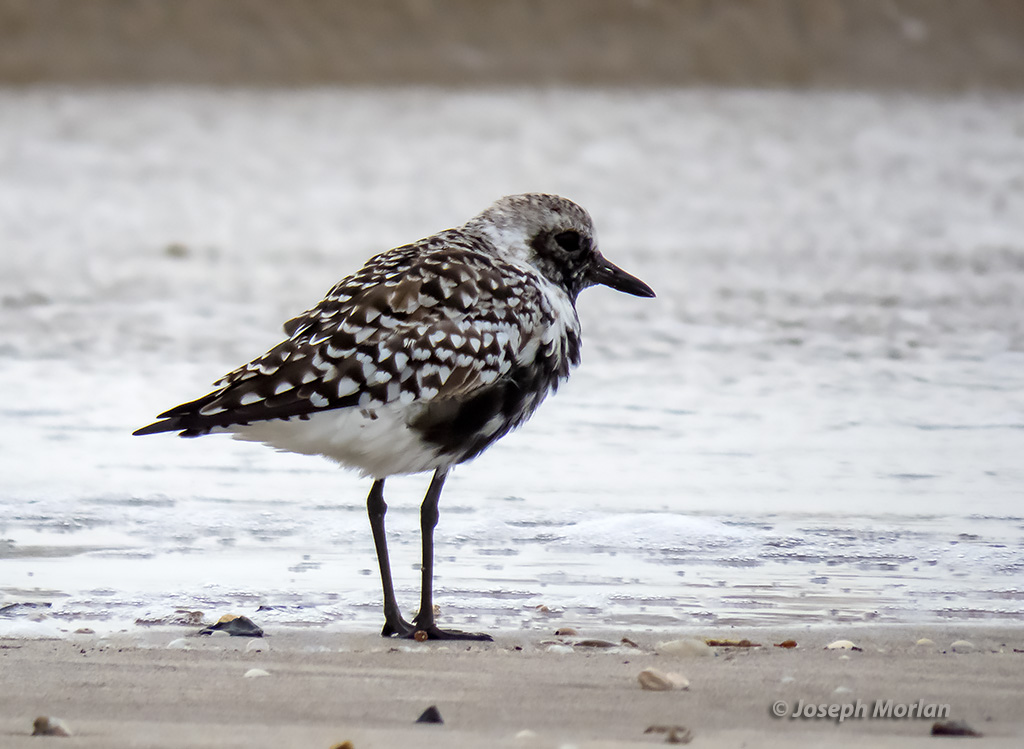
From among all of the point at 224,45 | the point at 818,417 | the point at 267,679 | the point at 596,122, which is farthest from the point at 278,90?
the point at 267,679

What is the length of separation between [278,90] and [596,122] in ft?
24.1

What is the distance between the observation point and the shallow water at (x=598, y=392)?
187 inches

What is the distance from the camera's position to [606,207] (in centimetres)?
1489

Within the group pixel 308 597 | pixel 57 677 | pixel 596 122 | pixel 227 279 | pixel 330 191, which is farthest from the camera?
pixel 596 122

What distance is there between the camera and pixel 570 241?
5.02 metres

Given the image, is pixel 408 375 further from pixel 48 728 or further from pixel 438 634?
pixel 48 728

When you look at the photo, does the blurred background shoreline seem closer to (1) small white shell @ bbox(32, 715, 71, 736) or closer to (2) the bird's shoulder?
(2) the bird's shoulder

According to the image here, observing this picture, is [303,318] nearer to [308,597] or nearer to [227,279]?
[308,597]

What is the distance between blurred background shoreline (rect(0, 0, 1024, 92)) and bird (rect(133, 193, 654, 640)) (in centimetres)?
2189

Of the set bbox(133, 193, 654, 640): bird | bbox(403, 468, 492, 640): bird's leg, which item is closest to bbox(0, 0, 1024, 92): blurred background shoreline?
bbox(133, 193, 654, 640): bird

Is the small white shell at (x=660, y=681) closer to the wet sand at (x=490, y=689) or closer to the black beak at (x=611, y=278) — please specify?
the wet sand at (x=490, y=689)

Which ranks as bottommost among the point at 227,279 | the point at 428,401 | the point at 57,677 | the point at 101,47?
the point at 57,677

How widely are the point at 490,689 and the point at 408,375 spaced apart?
1.03m

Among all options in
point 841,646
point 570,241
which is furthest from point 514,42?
point 841,646
